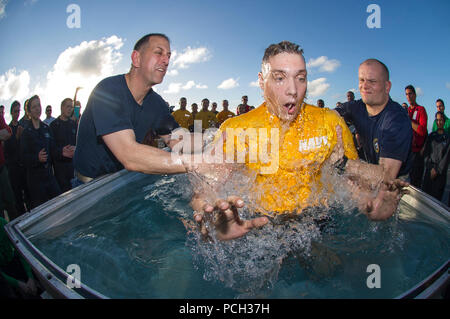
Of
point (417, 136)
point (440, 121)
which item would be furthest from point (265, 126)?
point (440, 121)

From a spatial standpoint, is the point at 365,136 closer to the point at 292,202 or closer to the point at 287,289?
the point at 292,202

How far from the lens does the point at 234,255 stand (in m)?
2.07

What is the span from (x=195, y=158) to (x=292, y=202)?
89 centimetres

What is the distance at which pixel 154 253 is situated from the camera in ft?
7.24

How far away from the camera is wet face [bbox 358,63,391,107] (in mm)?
3289

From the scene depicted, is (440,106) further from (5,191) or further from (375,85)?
(5,191)

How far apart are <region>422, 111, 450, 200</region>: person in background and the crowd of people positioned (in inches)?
1.9

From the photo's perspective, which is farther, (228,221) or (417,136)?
(417,136)

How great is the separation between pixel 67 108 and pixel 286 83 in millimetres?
4574

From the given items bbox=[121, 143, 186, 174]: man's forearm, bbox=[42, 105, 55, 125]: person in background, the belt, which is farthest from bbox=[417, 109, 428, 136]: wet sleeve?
bbox=[42, 105, 55, 125]: person in background

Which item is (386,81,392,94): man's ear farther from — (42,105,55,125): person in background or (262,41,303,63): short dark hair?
(42,105,55,125): person in background

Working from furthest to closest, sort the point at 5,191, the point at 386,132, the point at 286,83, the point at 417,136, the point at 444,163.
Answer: the point at 417,136 → the point at 444,163 → the point at 5,191 → the point at 386,132 → the point at 286,83
